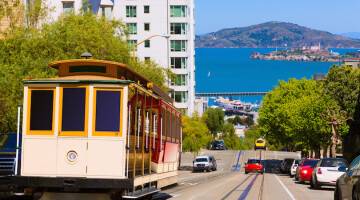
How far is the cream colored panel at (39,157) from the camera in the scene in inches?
550

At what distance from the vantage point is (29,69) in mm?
29438

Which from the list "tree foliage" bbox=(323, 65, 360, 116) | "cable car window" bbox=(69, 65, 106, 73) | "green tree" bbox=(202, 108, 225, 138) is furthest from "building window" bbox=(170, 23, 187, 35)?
"cable car window" bbox=(69, 65, 106, 73)

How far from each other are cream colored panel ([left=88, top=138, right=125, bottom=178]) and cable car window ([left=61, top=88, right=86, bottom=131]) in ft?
1.89

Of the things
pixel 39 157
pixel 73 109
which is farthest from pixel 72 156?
pixel 73 109

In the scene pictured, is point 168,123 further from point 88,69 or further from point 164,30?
point 164,30

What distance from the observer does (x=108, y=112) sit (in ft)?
45.7

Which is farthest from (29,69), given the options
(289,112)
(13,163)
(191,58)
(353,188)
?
(191,58)

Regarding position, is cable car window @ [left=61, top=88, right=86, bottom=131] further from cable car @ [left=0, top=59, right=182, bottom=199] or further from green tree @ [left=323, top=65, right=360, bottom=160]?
green tree @ [left=323, top=65, right=360, bottom=160]

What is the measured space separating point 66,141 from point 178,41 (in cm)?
8236

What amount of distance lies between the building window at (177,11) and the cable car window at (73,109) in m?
83.3

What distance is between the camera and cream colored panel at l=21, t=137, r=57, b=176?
45.9 feet

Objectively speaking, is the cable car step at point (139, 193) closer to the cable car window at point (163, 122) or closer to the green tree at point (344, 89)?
the cable car window at point (163, 122)

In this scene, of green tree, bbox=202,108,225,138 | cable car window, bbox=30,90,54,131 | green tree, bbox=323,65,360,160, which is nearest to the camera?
cable car window, bbox=30,90,54,131

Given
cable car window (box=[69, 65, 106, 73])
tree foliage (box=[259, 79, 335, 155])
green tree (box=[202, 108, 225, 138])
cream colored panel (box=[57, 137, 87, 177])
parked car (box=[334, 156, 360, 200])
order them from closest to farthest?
parked car (box=[334, 156, 360, 200]) < cream colored panel (box=[57, 137, 87, 177]) < cable car window (box=[69, 65, 106, 73]) < tree foliage (box=[259, 79, 335, 155]) < green tree (box=[202, 108, 225, 138])
